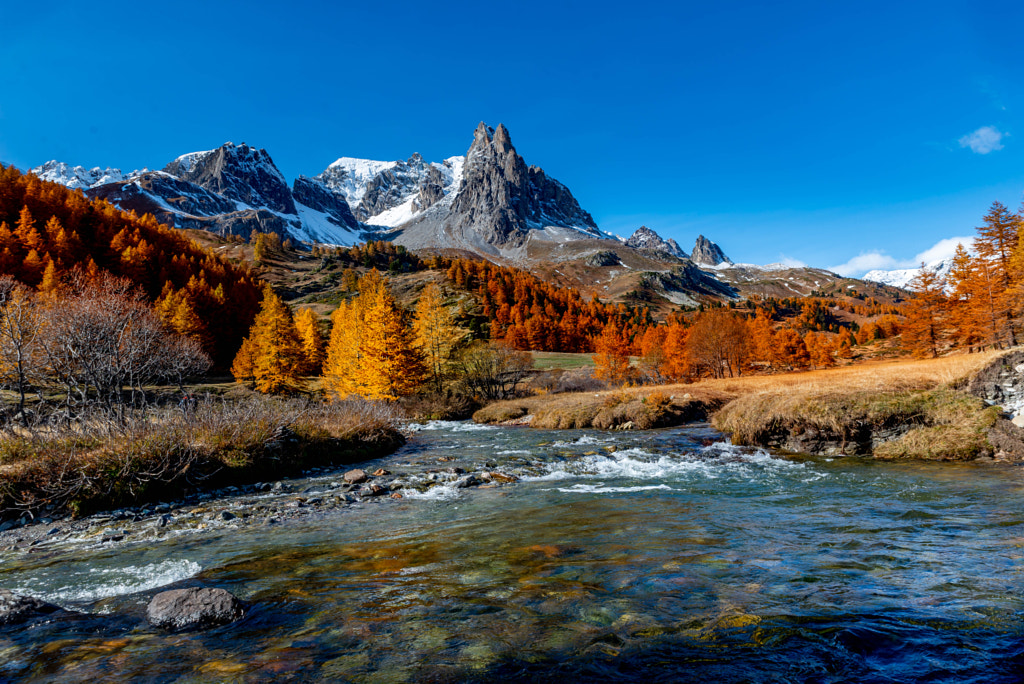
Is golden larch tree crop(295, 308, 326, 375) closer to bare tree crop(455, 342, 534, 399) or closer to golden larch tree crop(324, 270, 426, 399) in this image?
golden larch tree crop(324, 270, 426, 399)

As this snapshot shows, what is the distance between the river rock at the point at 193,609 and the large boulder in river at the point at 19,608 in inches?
58.4

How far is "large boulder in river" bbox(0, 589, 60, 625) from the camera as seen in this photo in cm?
604

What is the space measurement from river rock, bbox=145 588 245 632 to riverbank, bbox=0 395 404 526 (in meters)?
8.60

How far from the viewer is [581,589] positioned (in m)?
6.62

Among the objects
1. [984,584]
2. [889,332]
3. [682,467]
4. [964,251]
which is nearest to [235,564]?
[984,584]

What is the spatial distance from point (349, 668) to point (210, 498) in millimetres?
11429

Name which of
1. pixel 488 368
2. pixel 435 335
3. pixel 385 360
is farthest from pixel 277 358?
pixel 488 368

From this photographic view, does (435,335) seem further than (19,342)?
Yes

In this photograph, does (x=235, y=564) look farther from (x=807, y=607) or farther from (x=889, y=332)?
(x=889, y=332)

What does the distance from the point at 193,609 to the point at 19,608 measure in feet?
8.10

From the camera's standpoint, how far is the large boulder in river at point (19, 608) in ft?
19.8

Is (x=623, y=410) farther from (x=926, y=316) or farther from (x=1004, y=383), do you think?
(x=926, y=316)

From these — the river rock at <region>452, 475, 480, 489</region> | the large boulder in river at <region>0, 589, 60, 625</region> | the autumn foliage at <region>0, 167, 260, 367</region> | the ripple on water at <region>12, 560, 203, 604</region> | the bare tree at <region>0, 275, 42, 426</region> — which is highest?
the autumn foliage at <region>0, 167, 260, 367</region>

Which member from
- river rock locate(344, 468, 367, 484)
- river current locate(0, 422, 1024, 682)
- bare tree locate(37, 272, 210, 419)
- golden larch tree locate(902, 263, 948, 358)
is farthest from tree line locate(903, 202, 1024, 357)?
bare tree locate(37, 272, 210, 419)
